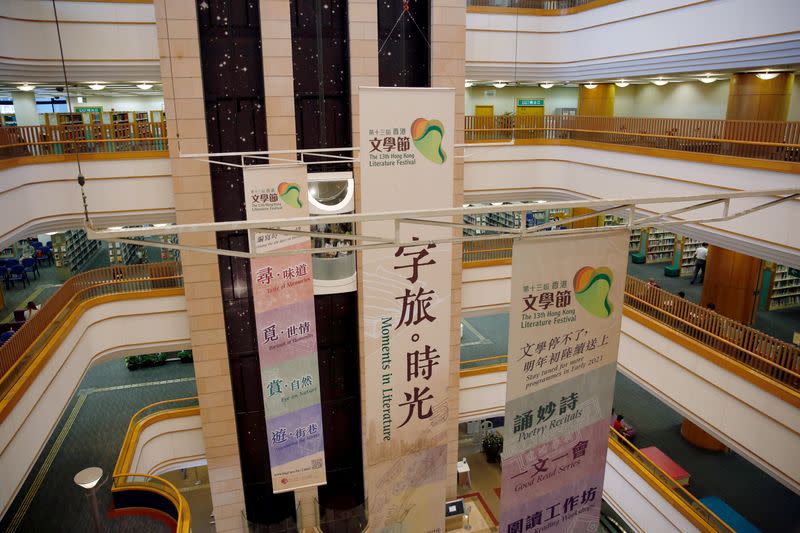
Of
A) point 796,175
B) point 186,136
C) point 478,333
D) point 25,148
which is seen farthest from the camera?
point 478,333

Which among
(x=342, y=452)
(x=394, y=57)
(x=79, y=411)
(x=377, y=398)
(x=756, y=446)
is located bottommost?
(x=79, y=411)

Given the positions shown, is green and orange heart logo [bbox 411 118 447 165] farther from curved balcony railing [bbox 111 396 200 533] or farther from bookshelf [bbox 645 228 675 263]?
bookshelf [bbox 645 228 675 263]

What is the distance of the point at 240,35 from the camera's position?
26.6 ft

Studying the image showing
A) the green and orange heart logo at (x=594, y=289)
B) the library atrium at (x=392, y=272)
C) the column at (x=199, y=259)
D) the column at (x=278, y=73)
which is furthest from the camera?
the column at (x=278, y=73)

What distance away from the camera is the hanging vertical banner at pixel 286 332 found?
695 centimetres

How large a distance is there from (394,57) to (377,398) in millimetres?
5500

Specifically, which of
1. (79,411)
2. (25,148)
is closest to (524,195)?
(25,148)

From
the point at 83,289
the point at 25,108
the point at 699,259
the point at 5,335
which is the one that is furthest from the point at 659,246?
the point at 25,108

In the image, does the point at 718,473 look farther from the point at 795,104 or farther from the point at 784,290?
the point at 795,104

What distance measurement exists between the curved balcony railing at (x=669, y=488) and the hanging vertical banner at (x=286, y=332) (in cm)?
438

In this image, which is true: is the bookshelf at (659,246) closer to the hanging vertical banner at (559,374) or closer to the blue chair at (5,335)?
the hanging vertical banner at (559,374)

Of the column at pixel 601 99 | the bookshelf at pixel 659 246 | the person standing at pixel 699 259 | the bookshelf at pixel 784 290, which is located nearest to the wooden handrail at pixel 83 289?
the column at pixel 601 99

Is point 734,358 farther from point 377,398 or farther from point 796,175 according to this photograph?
point 377,398

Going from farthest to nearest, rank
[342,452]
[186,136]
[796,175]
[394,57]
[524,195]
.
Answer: [524,195], [342,452], [394,57], [186,136], [796,175]
